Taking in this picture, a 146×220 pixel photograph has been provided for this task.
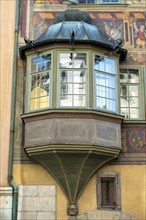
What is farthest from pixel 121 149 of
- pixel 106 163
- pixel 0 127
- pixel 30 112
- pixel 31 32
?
pixel 31 32

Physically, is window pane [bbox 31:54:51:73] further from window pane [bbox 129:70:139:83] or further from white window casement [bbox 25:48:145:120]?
window pane [bbox 129:70:139:83]

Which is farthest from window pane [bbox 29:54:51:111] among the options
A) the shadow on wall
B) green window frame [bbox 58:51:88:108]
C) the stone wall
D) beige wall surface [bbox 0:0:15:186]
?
the shadow on wall

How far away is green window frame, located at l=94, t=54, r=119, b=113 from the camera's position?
10.7m

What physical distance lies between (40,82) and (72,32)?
5.09 feet

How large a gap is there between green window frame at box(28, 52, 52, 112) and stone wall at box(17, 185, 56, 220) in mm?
2022

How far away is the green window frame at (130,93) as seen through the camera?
37.1 feet

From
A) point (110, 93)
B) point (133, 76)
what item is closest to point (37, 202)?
point (110, 93)

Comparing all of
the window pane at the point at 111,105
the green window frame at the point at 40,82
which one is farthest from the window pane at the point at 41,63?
the window pane at the point at 111,105

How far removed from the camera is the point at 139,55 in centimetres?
1174

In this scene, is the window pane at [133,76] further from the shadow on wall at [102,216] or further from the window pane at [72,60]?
the shadow on wall at [102,216]

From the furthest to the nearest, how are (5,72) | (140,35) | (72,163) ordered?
(140,35) → (5,72) → (72,163)

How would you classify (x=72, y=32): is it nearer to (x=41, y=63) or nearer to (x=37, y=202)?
(x=41, y=63)

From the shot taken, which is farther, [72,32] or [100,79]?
[100,79]

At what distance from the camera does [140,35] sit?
11961 millimetres
